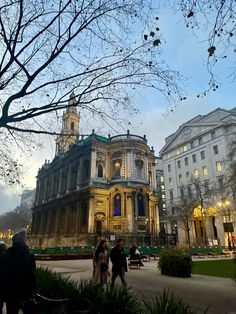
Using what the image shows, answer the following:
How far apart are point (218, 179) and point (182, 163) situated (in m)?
12.6

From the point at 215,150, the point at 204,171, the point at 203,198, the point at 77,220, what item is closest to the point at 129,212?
the point at 77,220

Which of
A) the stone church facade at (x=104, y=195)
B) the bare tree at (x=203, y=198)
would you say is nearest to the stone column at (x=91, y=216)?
the stone church facade at (x=104, y=195)

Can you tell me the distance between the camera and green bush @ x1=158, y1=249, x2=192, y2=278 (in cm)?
1459

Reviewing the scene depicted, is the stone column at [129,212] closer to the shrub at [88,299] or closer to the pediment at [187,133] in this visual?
the pediment at [187,133]

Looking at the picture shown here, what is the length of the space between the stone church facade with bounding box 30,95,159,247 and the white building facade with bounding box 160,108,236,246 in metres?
8.49

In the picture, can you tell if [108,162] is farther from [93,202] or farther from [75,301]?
[75,301]

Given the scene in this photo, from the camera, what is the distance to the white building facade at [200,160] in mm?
52534

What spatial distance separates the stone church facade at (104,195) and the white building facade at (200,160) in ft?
27.8

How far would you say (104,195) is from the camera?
50844 millimetres

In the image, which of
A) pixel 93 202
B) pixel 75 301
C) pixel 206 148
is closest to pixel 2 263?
pixel 75 301

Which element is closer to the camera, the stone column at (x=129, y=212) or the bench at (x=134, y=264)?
the bench at (x=134, y=264)

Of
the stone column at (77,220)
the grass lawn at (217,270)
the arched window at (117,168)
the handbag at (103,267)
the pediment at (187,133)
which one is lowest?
the grass lawn at (217,270)

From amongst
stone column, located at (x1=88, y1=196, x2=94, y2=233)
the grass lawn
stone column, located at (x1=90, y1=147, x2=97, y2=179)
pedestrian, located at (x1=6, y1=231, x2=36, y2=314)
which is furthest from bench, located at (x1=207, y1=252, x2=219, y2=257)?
pedestrian, located at (x1=6, y1=231, x2=36, y2=314)

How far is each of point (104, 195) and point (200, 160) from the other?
2270 cm
